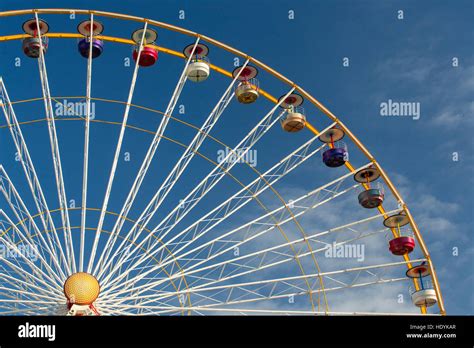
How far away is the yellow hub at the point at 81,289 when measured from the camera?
2012cm

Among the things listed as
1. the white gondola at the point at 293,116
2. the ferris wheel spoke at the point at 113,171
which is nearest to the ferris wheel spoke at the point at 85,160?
the ferris wheel spoke at the point at 113,171

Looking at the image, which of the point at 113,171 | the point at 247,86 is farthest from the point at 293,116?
the point at 113,171

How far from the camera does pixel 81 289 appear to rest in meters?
20.2

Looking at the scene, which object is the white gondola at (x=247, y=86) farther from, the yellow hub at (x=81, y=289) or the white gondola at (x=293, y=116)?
the yellow hub at (x=81, y=289)

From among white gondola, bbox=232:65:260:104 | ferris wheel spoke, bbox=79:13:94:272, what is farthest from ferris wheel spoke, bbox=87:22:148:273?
white gondola, bbox=232:65:260:104

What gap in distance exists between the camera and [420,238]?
26.6 metres

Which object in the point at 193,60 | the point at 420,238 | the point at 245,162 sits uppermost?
the point at 193,60

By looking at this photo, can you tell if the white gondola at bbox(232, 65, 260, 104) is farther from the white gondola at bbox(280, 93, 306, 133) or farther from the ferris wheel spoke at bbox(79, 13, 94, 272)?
the ferris wheel spoke at bbox(79, 13, 94, 272)

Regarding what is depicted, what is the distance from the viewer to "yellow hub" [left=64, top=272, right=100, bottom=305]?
66.0ft

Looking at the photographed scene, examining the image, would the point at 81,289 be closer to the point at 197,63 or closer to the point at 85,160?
the point at 85,160
